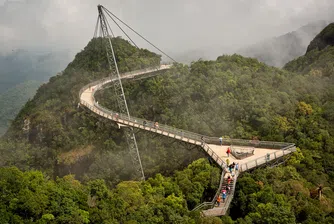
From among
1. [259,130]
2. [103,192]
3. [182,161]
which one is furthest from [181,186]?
[259,130]

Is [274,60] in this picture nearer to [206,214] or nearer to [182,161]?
[182,161]

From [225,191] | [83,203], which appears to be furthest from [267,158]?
[83,203]

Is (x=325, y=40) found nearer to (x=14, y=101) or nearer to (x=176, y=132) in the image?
Answer: (x=176, y=132)

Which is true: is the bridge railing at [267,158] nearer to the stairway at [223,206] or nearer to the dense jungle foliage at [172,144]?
the dense jungle foliage at [172,144]

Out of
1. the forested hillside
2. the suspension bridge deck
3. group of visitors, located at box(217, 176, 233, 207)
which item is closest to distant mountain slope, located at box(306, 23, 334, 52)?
the forested hillside

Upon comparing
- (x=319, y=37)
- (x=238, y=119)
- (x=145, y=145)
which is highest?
(x=319, y=37)

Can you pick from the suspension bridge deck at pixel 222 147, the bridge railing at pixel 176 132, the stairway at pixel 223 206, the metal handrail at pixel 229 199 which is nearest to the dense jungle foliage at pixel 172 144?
the metal handrail at pixel 229 199
